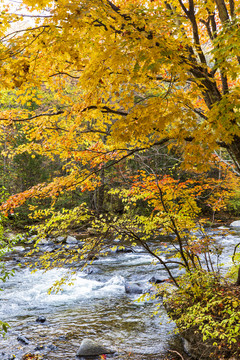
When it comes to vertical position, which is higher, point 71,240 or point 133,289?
point 133,289

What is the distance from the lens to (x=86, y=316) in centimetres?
556

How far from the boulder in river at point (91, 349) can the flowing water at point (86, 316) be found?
0.12 m

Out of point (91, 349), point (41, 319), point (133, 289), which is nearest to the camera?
point (91, 349)

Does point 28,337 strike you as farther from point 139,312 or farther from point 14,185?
point 14,185

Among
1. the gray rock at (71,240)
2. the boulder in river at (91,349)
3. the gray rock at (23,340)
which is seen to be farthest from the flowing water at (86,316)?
the gray rock at (71,240)

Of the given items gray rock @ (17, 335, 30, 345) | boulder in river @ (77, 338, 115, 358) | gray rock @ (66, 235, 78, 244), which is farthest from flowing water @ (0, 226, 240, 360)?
gray rock @ (66, 235, 78, 244)

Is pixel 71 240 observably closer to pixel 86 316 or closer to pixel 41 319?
pixel 86 316

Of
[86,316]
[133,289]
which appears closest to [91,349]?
[86,316]

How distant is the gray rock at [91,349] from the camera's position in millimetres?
4188

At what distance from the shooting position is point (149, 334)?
4727mm

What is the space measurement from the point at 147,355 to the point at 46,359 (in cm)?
140

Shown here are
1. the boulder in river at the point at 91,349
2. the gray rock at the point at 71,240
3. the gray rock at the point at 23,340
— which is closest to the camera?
the boulder in river at the point at 91,349

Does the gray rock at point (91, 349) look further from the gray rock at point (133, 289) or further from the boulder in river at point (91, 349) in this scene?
the gray rock at point (133, 289)

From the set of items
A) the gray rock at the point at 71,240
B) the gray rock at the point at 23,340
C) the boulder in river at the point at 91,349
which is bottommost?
the gray rock at the point at 71,240
